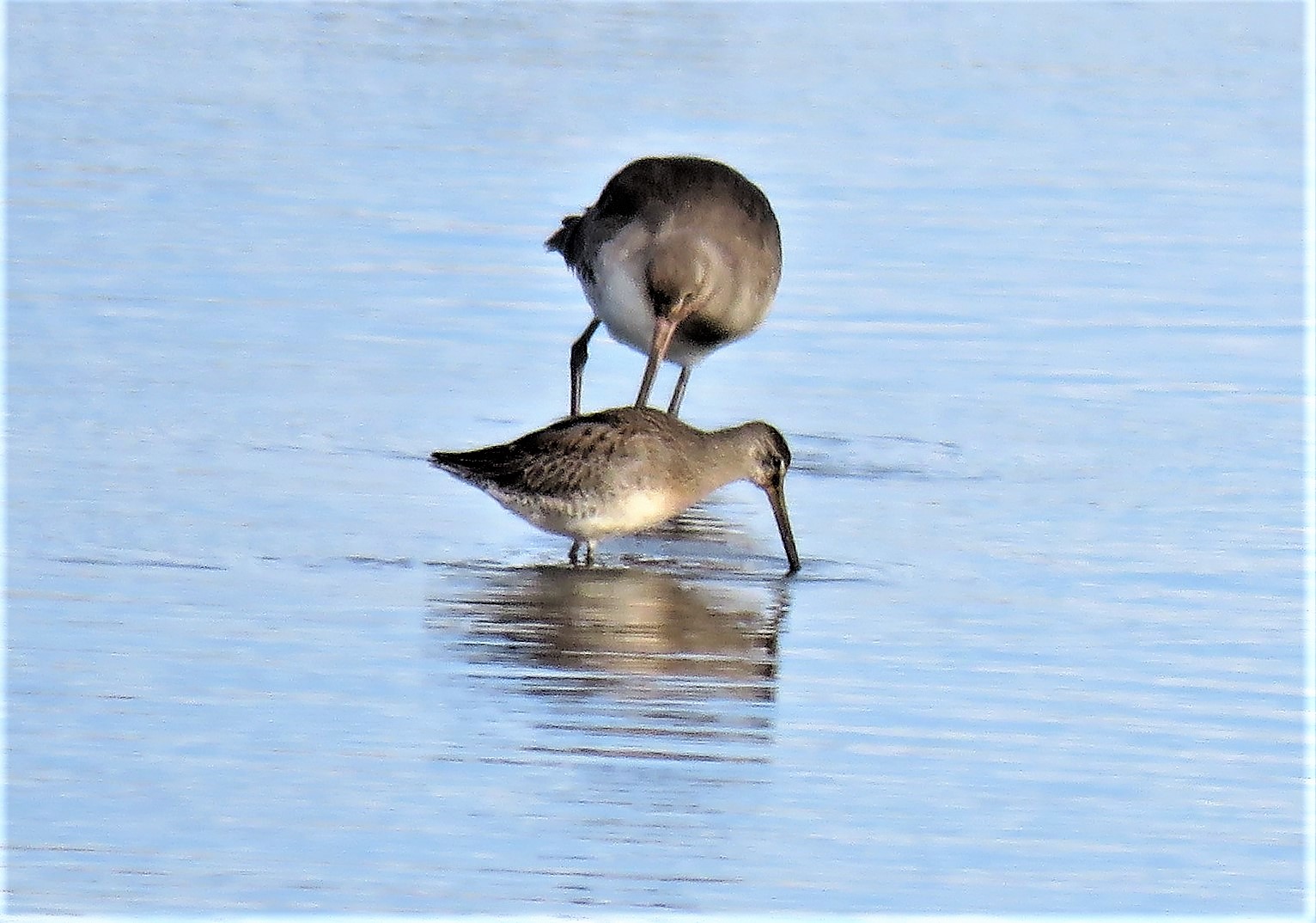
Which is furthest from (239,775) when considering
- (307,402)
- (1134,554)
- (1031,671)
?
(307,402)

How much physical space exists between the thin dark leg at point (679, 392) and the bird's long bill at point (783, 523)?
1745 millimetres

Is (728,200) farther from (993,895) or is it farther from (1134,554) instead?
(993,895)

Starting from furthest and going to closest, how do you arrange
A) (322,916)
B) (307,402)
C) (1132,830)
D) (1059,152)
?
1. (1059,152)
2. (307,402)
3. (1132,830)
4. (322,916)

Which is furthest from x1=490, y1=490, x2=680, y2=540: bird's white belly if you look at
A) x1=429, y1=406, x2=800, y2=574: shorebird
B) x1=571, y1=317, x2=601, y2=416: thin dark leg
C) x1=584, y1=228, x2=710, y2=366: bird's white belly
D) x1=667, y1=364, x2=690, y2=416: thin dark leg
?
x1=571, y1=317, x2=601, y2=416: thin dark leg

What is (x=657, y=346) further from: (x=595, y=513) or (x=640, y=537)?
(x=595, y=513)

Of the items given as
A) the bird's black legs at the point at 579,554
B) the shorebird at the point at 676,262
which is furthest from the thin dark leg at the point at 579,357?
the bird's black legs at the point at 579,554

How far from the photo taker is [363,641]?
7191 millimetres

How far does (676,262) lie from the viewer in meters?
9.75

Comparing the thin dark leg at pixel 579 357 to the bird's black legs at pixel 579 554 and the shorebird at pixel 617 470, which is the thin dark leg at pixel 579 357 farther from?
the bird's black legs at pixel 579 554

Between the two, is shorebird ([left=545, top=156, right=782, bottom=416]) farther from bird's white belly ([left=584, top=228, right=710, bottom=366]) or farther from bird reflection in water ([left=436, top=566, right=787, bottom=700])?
bird reflection in water ([left=436, top=566, right=787, bottom=700])

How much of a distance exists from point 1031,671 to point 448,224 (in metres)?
6.09

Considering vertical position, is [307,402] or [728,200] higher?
[728,200]

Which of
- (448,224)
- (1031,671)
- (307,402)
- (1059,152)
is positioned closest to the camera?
(1031,671)

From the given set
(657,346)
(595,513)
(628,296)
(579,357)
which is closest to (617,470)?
(595,513)
